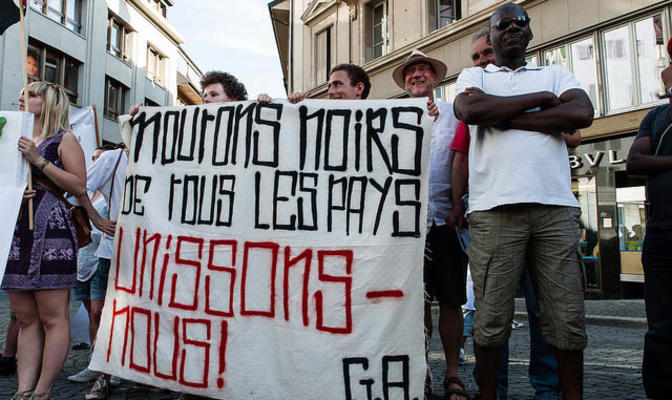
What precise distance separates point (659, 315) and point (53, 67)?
74.1ft

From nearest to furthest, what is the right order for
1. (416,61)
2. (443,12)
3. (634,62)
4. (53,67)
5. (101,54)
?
1. (416,61)
2. (634,62)
3. (443,12)
4. (53,67)
5. (101,54)

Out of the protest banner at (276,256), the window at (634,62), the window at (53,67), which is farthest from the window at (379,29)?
the protest banner at (276,256)

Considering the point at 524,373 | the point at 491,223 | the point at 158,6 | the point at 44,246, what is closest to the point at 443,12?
the point at 524,373

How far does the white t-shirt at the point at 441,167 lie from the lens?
3.20 meters

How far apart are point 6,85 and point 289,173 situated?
18.4m

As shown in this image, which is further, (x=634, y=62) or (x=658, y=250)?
(x=634, y=62)

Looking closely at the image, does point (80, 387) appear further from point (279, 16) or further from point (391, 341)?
point (279, 16)

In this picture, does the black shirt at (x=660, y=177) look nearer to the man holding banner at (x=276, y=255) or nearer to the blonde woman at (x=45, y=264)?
the man holding banner at (x=276, y=255)

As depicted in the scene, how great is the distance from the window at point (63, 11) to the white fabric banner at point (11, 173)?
18.8 meters

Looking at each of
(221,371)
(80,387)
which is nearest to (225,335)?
(221,371)

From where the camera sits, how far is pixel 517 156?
2.49m

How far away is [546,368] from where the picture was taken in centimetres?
289

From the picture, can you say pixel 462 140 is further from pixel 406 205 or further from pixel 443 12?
pixel 443 12

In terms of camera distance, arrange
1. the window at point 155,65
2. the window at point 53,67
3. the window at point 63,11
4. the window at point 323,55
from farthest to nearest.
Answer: the window at point 155,65 → the window at point 63,11 → the window at point 53,67 → the window at point 323,55
